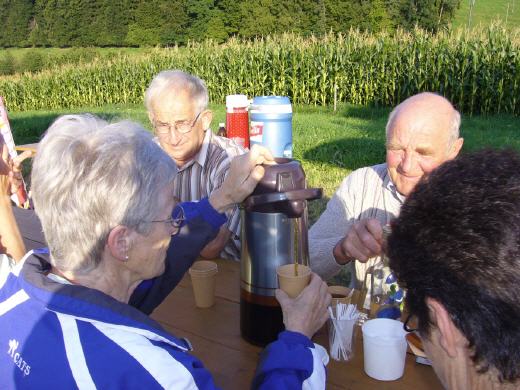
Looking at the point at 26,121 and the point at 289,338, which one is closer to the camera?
the point at 289,338

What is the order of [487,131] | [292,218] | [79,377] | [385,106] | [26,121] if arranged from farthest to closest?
[26,121] < [385,106] < [487,131] < [292,218] < [79,377]

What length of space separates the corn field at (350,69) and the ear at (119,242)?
11.6 m

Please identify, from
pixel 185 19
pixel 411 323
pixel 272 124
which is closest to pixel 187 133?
pixel 272 124

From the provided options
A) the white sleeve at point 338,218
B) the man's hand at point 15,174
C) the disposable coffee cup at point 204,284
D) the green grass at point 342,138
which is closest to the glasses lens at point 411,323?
the disposable coffee cup at point 204,284

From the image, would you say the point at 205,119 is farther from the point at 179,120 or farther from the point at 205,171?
the point at 205,171

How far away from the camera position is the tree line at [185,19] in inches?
1500

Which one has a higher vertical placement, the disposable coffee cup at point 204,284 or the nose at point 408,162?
the nose at point 408,162

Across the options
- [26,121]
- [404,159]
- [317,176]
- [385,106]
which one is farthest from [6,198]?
[26,121]

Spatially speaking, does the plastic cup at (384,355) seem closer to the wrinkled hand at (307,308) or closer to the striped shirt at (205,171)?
the wrinkled hand at (307,308)

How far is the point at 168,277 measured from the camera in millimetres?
1962

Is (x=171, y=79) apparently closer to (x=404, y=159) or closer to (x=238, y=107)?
(x=238, y=107)

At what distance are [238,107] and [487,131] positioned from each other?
724cm

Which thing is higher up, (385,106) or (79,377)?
(79,377)

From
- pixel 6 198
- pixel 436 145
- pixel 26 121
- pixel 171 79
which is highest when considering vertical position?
pixel 171 79
